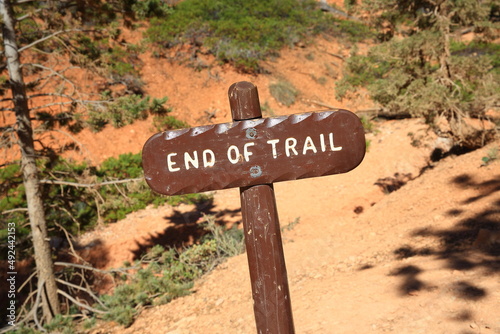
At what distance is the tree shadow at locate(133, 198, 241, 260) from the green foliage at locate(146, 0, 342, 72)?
8.79 metres

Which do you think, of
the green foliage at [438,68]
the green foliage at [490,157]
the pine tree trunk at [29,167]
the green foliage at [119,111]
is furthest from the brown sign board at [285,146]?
the green foliage at [438,68]

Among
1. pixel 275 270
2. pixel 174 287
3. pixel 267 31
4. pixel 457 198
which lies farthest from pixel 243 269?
pixel 267 31

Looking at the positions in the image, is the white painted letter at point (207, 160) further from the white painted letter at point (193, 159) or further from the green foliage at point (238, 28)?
the green foliage at point (238, 28)

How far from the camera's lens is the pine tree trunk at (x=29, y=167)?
546 centimetres

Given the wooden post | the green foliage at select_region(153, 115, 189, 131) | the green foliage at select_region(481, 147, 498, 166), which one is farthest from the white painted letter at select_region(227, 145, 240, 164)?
the green foliage at select_region(153, 115, 189, 131)

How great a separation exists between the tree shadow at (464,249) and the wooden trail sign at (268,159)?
2577 millimetres

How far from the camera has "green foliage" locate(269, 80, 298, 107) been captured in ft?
58.5

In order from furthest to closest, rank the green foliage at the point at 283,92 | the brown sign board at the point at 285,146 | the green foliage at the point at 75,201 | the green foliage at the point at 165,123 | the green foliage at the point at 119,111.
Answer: the green foliage at the point at 283,92, the green foliage at the point at 165,123, the green foliage at the point at 75,201, the green foliage at the point at 119,111, the brown sign board at the point at 285,146

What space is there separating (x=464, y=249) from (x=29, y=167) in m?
6.11

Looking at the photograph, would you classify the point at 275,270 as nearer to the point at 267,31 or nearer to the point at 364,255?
the point at 364,255

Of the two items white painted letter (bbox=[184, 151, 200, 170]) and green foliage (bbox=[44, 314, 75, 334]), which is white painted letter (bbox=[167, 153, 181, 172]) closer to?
white painted letter (bbox=[184, 151, 200, 170])

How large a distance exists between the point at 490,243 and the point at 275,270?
3961mm

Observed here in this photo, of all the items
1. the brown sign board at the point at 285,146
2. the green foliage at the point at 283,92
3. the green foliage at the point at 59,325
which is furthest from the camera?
the green foliage at the point at 283,92

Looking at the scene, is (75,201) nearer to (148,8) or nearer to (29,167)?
(29,167)
